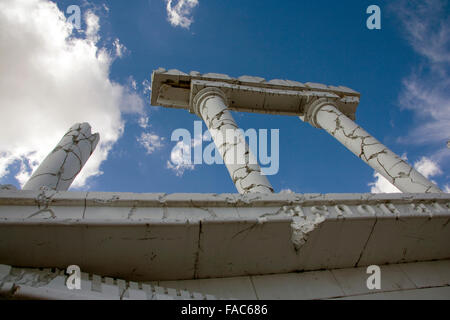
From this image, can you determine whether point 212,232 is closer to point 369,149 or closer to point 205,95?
point 369,149

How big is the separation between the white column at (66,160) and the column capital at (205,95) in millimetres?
3890

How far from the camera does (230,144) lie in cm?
802

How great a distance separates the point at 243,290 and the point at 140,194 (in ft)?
6.10

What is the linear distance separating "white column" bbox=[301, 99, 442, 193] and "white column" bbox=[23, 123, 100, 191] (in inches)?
297

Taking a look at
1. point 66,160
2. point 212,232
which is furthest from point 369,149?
point 66,160

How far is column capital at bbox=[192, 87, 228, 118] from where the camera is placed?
11.1 metres

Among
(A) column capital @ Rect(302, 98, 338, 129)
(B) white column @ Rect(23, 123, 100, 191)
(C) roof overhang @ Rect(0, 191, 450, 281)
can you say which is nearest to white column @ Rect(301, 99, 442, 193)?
(A) column capital @ Rect(302, 98, 338, 129)

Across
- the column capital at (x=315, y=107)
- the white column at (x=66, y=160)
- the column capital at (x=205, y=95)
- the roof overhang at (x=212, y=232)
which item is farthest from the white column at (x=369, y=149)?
the white column at (x=66, y=160)

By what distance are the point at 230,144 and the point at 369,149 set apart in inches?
166

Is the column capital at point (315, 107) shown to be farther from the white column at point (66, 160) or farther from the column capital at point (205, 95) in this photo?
the white column at point (66, 160)

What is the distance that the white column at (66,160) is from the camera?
19.2 feet

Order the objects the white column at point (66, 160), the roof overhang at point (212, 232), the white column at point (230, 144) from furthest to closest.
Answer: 1. the white column at point (230, 144)
2. the white column at point (66, 160)
3. the roof overhang at point (212, 232)
